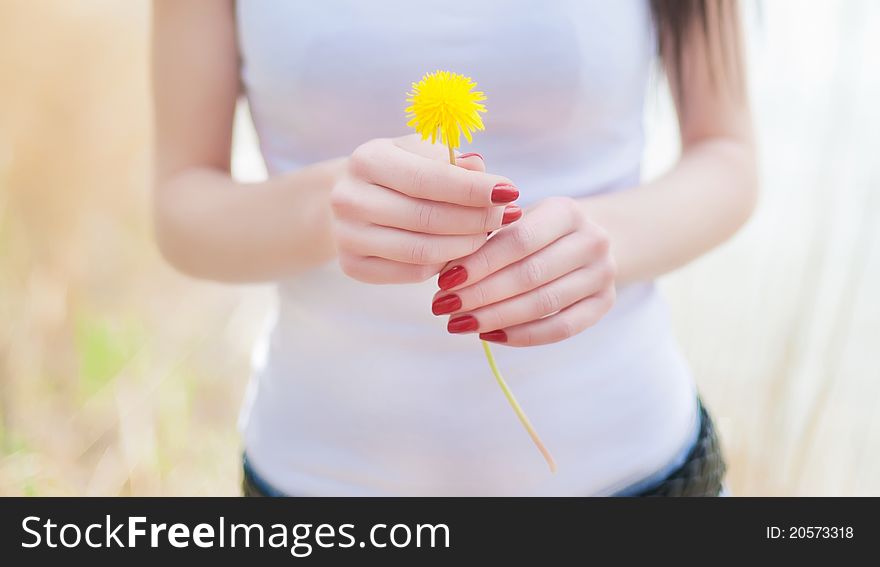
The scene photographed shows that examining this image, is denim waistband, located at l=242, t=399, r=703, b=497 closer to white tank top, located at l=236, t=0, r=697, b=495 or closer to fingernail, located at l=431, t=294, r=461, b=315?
white tank top, located at l=236, t=0, r=697, b=495

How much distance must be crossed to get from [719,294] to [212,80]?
1.07 metres

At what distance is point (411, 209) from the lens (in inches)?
18.6

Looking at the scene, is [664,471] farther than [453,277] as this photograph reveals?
Yes

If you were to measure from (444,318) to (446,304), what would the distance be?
120mm

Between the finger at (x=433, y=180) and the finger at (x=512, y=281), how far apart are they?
0.06 metres

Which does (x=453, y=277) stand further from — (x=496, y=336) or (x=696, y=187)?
(x=696, y=187)

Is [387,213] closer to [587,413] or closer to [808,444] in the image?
[587,413]

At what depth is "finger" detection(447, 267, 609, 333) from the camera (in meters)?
0.51

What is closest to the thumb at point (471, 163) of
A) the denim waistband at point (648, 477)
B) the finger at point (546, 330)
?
the finger at point (546, 330)

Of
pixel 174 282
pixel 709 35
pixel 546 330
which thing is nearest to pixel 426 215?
pixel 546 330

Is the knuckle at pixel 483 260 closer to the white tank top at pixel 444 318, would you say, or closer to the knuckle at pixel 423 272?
the knuckle at pixel 423 272

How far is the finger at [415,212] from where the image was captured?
471 mm

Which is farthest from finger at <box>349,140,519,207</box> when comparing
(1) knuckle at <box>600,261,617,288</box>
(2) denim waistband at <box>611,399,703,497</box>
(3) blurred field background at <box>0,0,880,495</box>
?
(3) blurred field background at <box>0,0,880,495</box>

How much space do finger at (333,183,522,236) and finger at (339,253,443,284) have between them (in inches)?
1.0
